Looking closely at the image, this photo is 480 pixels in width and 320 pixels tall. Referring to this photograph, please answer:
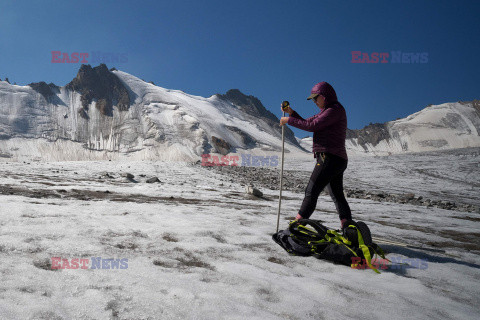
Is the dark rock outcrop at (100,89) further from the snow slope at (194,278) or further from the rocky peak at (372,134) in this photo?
the rocky peak at (372,134)

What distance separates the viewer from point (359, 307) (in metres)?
1.92

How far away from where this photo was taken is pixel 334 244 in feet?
9.84

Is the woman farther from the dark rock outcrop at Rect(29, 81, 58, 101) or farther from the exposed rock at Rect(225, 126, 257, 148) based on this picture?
the dark rock outcrop at Rect(29, 81, 58, 101)

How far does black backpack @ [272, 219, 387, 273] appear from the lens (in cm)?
286

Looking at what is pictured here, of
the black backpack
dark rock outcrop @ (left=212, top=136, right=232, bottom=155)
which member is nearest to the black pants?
the black backpack

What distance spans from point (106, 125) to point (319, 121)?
3371 inches

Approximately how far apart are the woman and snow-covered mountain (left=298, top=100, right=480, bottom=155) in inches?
4551

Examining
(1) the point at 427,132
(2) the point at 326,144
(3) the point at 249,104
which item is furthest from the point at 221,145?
(1) the point at 427,132

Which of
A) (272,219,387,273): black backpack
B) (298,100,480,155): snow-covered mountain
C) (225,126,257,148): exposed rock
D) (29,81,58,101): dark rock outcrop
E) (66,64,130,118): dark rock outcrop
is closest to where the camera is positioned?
(272,219,387,273): black backpack

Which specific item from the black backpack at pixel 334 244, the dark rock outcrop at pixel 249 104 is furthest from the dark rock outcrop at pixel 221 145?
the black backpack at pixel 334 244

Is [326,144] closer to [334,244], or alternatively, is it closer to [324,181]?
[324,181]

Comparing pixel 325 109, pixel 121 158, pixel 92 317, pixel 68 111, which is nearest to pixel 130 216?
pixel 92 317

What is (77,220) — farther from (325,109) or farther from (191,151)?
(191,151)

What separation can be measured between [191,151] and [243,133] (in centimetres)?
2384
